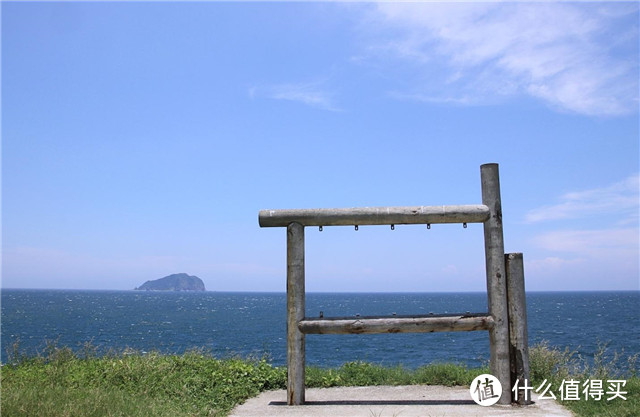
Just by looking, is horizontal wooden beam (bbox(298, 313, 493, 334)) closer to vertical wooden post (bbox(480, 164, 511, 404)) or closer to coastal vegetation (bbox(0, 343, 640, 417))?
vertical wooden post (bbox(480, 164, 511, 404))

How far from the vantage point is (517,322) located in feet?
24.1

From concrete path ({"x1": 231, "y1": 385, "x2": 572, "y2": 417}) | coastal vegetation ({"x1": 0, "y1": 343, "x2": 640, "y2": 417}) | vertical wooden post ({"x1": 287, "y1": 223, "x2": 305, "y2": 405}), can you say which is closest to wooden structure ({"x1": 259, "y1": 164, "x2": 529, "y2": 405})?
vertical wooden post ({"x1": 287, "y1": 223, "x2": 305, "y2": 405})

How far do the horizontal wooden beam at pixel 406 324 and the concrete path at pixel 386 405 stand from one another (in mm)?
1056

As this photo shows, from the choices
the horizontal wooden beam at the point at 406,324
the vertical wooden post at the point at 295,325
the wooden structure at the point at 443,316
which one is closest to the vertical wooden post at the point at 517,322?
the wooden structure at the point at 443,316

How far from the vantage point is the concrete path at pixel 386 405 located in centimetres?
684

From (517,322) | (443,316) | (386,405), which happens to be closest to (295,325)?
(386,405)

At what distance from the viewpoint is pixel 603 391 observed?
754cm

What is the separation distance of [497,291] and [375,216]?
2.04m

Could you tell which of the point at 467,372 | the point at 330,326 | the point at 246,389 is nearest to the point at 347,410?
the point at 330,326

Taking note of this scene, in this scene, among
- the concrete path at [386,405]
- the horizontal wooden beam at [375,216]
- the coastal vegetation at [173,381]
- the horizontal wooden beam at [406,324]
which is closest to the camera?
the coastal vegetation at [173,381]

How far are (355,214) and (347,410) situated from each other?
2.74 metres

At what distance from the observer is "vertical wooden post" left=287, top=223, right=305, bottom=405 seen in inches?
294

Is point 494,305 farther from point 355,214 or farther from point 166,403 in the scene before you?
point 166,403

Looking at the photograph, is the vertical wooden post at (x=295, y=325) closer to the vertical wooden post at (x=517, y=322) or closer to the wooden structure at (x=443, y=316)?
the wooden structure at (x=443, y=316)
